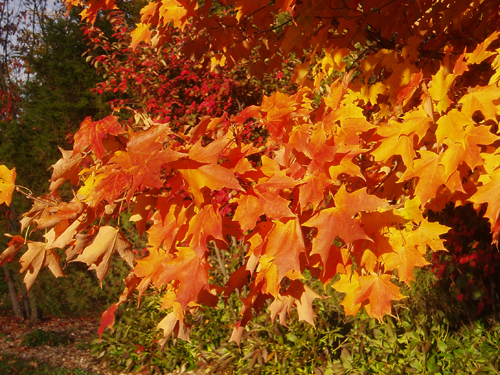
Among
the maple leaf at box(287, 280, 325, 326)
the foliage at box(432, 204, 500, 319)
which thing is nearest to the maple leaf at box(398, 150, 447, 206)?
the maple leaf at box(287, 280, 325, 326)

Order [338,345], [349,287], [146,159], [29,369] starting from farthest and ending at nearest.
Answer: [29,369] < [338,345] < [349,287] < [146,159]

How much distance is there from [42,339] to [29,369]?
3.73 feet

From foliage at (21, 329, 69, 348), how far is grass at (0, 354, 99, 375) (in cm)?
60

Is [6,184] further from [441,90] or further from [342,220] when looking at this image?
[441,90]

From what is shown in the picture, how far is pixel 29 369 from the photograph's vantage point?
4.70 m

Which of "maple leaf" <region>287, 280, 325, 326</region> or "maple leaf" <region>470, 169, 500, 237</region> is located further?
"maple leaf" <region>287, 280, 325, 326</region>

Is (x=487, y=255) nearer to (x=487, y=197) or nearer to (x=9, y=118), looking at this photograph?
(x=487, y=197)

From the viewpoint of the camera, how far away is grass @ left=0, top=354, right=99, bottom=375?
14.9 ft

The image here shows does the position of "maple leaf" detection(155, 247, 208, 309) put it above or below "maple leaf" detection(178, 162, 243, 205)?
below

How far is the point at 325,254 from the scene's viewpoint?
1181 mm

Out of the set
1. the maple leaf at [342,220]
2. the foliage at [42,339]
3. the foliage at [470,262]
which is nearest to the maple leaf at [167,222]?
the maple leaf at [342,220]

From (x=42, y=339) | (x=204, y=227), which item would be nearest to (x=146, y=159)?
(x=204, y=227)

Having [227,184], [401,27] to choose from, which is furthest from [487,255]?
[227,184]

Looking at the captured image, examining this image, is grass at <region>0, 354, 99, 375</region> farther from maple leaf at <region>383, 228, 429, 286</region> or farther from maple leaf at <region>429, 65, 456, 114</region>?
maple leaf at <region>429, 65, 456, 114</region>
